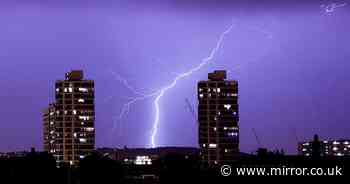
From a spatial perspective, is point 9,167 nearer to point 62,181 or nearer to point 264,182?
point 62,181

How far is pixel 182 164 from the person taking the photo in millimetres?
88125

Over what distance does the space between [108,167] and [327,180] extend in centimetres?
3223

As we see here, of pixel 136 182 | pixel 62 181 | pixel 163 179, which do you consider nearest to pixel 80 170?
pixel 62 181

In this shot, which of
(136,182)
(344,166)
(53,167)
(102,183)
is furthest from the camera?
(136,182)

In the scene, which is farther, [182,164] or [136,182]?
[136,182]

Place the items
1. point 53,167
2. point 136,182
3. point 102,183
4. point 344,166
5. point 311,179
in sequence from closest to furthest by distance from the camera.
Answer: point 311,179
point 344,166
point 102,183
point 53,167
point 136,182

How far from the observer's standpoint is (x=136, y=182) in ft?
373

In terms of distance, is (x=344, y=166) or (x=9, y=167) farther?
(x=9, y=167)

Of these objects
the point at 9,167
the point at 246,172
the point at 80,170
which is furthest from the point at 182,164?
the point at 246,172

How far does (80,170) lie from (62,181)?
2.04 m

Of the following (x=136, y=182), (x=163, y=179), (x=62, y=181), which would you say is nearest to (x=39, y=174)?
(x=62, y=181)

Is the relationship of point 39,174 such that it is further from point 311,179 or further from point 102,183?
point 311,179

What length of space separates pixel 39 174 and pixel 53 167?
14.2ft

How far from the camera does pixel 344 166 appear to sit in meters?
70.1
